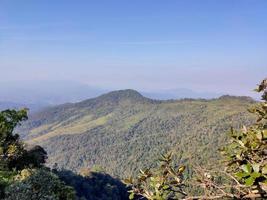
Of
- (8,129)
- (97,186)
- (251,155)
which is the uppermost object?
(251,155)

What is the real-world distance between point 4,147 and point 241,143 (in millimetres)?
26628

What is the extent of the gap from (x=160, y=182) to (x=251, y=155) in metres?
1.06

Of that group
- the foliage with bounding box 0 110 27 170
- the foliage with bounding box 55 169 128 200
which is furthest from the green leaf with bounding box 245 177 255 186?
the foliage with bounding box 55 169 128 200

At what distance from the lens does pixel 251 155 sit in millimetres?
4395

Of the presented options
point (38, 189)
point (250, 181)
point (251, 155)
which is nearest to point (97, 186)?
point (38, 189)

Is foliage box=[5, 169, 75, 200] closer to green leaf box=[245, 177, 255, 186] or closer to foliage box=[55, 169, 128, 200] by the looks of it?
green leaf box=[245, 177, 255, 186]

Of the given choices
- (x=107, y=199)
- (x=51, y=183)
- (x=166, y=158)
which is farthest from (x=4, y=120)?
(x=107, y=199)

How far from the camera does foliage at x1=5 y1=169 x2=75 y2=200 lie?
47.8 feet

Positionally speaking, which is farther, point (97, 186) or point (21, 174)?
point (97, 186)

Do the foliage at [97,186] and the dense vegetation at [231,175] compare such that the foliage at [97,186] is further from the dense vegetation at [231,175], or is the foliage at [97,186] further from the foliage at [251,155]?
the foliage at [251,155]

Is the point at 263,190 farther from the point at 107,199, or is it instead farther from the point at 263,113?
the point at 107,199

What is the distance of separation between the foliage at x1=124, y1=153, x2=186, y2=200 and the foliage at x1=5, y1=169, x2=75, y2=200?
10300mm

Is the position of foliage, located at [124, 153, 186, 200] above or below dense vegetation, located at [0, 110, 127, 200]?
above

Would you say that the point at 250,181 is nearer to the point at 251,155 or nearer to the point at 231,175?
the point at 231,175
